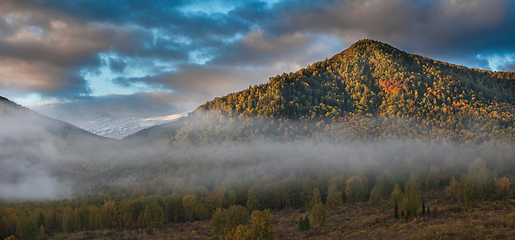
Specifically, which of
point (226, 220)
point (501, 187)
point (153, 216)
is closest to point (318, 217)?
point (226, 220)

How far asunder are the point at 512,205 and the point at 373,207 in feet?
145

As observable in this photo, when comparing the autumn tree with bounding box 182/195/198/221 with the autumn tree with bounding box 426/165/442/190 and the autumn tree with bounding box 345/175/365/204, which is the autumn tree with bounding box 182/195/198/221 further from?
the autumn tree with bounding box 426/165/442/190

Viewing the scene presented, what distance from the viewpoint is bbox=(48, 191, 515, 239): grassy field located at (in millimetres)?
63844

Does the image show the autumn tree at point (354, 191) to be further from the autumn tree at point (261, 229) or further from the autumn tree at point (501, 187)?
the autumn tree at point (261, 229)

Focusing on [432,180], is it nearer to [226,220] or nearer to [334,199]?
[334,199]

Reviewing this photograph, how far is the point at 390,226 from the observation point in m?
81.6

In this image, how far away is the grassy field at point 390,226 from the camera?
63844 mm

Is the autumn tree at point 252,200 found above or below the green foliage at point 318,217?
below

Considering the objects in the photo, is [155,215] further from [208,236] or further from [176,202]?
[208,236]

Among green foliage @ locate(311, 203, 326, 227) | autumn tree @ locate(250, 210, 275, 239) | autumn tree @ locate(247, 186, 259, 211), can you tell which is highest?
autumn tree @ locate(250, 210, 275, 239)

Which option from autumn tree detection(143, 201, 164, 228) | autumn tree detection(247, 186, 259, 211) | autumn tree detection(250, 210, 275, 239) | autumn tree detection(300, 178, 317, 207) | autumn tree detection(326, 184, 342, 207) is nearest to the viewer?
autumn tree detection(250, 210, 275, 239)

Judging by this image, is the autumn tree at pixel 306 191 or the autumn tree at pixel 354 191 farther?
the autumn tree at pixel 306 191

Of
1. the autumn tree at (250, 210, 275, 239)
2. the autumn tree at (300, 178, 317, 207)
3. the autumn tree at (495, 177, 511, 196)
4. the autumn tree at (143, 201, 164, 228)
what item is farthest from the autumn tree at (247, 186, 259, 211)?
the autumn tree at (495, 177, 511, 196)

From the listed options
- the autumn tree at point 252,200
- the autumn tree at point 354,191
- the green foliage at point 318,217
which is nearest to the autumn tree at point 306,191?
the autumn tree at point 354,191
